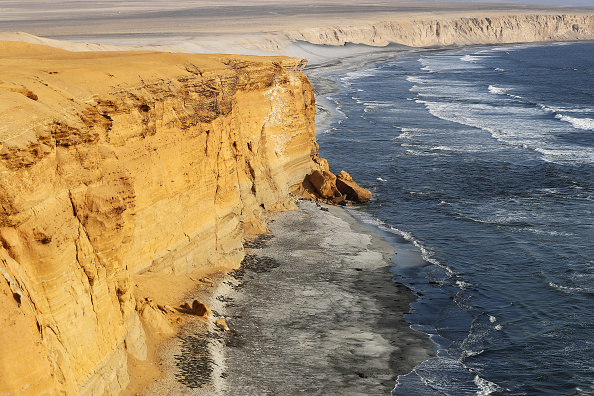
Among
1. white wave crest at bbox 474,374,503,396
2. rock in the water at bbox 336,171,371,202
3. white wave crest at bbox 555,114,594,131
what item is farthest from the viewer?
white wave crest at bbox 555,114,594,131

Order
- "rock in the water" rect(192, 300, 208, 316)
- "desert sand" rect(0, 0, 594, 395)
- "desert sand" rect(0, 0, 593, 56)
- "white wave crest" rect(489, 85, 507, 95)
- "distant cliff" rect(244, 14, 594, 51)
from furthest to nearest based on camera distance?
1. "distant cliff" rect(244, 14, 594, 51)
2. "desert sand" rect(0, 0, 593, 56)
3. "white wave crest" rect(489, 85, 507, 95)
4. "rock in the water" rect(192, 300, 208, 316)
5. "desert sand" rect(0, 0, 594, 395)

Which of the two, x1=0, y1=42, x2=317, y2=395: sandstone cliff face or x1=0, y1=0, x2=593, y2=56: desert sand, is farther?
x1=0, y1=0, x2=593, y2=56: desert sand

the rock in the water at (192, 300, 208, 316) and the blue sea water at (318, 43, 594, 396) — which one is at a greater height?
the rock in the water at (192, 300, 208, 316)

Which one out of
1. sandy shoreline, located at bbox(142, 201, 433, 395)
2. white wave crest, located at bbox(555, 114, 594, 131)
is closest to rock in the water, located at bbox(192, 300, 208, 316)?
sandy shoreline, located at bbox(142, 201, 433, 395)

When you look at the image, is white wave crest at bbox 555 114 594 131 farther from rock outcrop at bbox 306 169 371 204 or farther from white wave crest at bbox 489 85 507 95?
rock outcrop at bbox 306 169 371 204

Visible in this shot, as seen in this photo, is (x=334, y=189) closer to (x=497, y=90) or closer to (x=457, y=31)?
(x=497, y=90)

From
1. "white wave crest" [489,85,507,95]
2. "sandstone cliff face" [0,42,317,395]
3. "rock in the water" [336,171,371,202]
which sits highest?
"sandstone cliff face" [0,42,317,395]

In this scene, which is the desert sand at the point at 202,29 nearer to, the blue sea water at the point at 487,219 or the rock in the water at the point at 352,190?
the blue sea water at the point at 487,219
